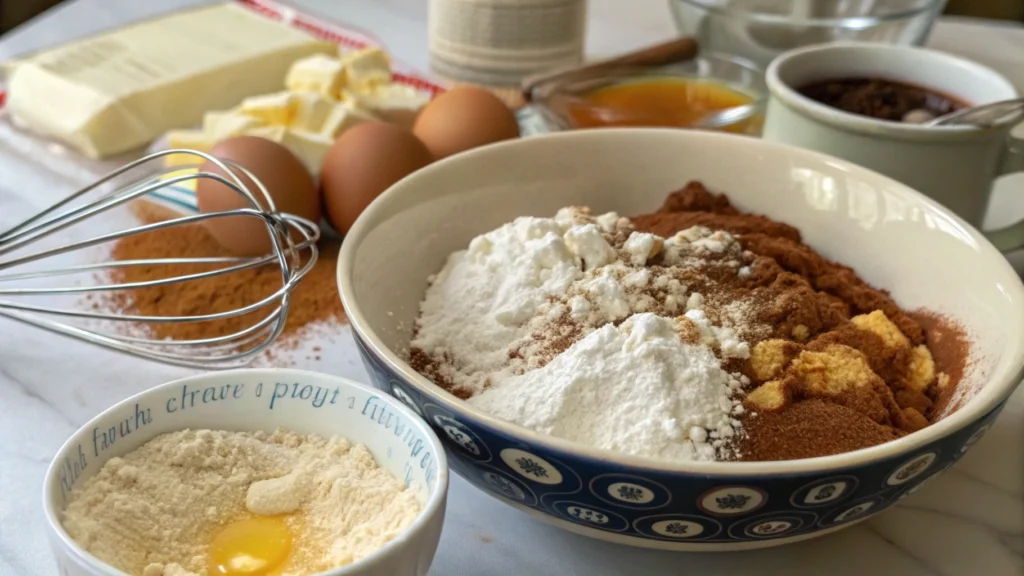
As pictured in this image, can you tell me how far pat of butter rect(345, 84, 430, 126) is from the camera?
110 cm

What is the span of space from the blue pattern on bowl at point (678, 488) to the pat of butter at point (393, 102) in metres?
0.61

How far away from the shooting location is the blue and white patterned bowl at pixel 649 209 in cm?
48

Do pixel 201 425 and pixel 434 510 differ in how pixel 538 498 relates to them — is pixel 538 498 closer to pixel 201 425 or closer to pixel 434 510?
pixel 434 510

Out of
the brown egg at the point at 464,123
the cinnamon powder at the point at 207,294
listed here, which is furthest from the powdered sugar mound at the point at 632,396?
the brown egg at the point at 464,123

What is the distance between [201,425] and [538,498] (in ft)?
0.71

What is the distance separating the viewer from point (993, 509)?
0.64 metres

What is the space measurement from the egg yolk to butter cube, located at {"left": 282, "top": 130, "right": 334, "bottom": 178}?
0.51 meters

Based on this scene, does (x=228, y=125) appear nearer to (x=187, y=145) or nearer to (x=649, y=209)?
(x=187, y=145)

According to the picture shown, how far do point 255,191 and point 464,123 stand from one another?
0.23 meters

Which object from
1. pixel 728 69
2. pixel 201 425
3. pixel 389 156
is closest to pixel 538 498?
pixel 201 425

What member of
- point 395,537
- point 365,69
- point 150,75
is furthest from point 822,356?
point 150,75

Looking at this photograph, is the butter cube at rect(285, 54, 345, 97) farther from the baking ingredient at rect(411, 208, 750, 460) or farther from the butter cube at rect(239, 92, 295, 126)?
the baking ingredient at rect(411, 208, 750, 460)

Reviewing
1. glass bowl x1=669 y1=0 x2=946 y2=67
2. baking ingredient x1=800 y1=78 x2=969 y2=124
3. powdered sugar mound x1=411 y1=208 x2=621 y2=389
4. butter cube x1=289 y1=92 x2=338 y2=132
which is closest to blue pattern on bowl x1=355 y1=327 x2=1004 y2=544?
powdered sugar mound x1=411 y1=208 x2=621 y2=389

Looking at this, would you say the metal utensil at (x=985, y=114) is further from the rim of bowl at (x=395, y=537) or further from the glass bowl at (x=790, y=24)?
the rim of bowl at (x=395, y=537)
